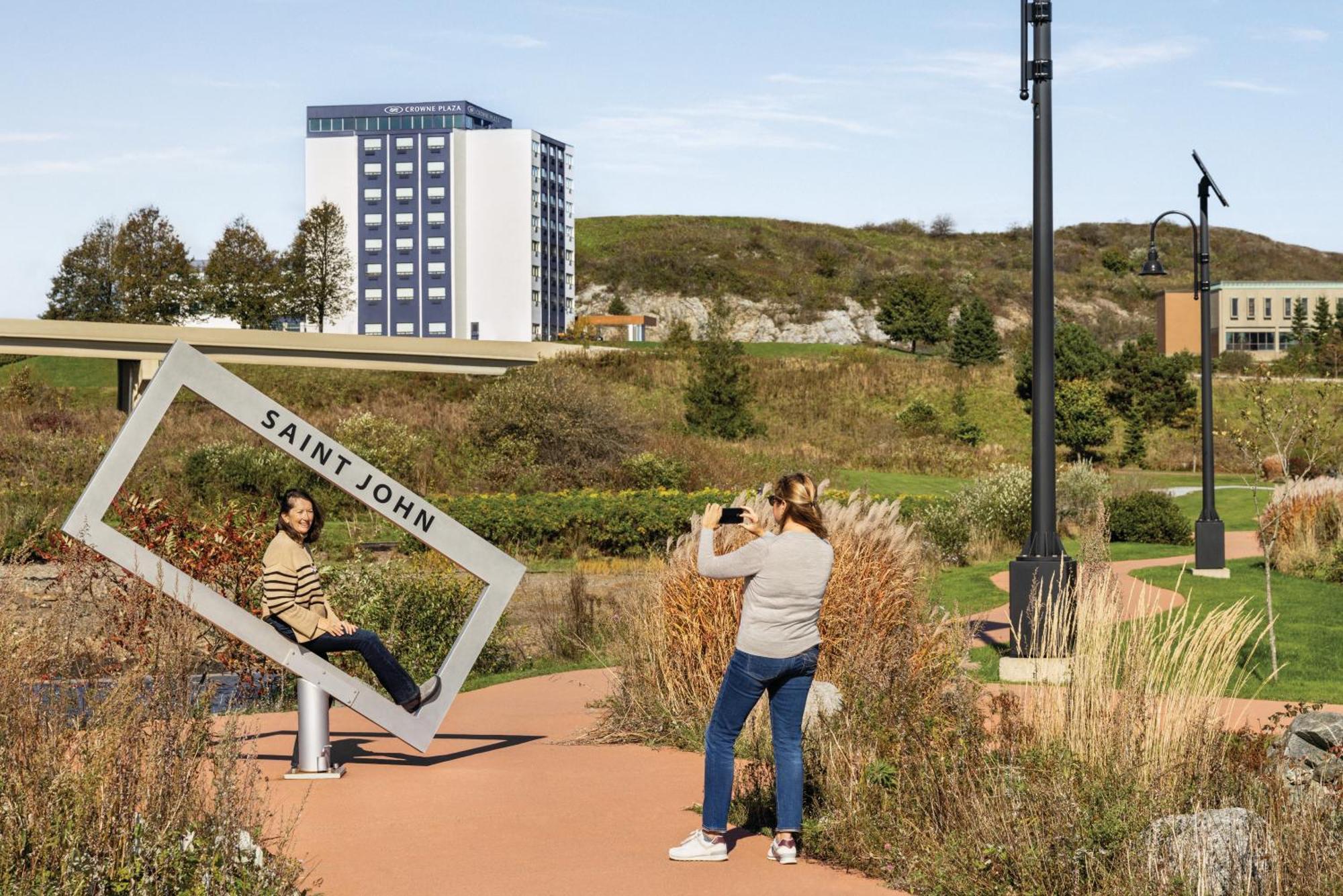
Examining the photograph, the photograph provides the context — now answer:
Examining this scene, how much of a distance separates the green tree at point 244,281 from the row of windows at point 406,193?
21358 mm

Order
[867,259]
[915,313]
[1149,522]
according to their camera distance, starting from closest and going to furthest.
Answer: [1149,522], [915,313], [867,259]

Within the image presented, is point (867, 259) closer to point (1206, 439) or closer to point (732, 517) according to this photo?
point (1206, 439)

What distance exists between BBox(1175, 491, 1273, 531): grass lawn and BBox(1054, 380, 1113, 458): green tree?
10340mm

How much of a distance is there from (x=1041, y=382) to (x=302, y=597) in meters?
6.01

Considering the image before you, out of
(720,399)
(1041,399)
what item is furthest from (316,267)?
(1041,399)

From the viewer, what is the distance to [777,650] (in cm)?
588

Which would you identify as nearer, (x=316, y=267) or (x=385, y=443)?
(x=385, y=443)

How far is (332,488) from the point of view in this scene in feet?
95.9

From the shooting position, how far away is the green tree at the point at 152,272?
6712cm

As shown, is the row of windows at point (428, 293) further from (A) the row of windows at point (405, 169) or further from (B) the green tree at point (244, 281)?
(B) the green tree at point (244, 281)

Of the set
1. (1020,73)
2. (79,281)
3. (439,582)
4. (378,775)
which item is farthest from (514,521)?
(79,281)

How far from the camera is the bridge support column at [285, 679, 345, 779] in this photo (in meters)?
7.68

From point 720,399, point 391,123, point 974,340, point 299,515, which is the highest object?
point 391,123

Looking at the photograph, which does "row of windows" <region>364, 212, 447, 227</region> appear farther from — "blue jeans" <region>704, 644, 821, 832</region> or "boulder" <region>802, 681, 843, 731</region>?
"blue jeans" <region>704, 644, 821, 832</region>
